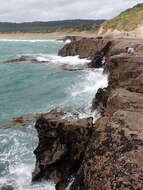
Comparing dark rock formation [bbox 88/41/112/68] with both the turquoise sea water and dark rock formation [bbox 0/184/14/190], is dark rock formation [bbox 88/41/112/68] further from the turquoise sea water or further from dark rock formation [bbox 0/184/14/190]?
dark rock formation [bbox 0/184/14/190]

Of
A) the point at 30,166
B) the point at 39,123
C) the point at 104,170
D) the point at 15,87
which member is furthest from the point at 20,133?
the point at 15,87

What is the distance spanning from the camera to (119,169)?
646cm

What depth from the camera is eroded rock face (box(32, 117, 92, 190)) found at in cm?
1260

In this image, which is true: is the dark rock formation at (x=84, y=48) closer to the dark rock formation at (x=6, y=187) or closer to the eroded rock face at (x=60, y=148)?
the eroded rock face at (x=60, y=148)

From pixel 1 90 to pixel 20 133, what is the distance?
16411 mm

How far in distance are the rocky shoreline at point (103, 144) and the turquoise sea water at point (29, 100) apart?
1365 mm

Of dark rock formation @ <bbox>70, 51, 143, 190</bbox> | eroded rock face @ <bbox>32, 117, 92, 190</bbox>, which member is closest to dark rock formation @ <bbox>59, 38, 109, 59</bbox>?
eroded rock face @ <bbox>32, 117, 92, 190</bbox>

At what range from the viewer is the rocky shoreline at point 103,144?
655 centimetres

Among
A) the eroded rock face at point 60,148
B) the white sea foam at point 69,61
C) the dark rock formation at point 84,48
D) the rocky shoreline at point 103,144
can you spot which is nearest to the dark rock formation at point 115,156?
the rocky shoreline at point 103,144

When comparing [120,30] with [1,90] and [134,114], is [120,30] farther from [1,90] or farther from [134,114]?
[134,114]

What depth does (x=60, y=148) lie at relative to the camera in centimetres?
1321

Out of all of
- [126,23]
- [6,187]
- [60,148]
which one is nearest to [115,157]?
[60,148]

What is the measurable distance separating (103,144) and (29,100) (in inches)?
911

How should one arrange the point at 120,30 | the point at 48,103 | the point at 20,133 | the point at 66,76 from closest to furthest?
the point at 20,133 → the point at 48,103 → the point at 66,76 → the point at 120,30
